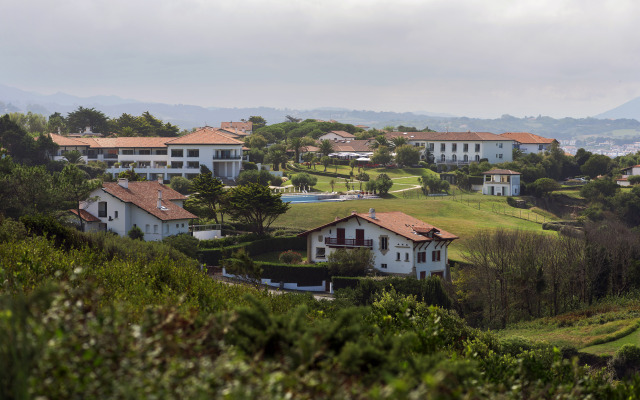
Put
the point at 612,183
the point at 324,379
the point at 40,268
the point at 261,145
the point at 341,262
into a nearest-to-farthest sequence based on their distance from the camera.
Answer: the point at 324,379
the point at 40,268
the point at 341,262
the point at 612,183
the point at 261,145

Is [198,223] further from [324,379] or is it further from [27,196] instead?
[324,379]

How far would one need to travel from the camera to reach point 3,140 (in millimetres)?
108750

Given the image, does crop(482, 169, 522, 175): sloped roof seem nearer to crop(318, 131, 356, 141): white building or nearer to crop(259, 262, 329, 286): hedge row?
crop(318, 131, 356, 141): white building

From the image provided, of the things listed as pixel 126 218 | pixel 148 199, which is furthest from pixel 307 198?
pixel 126 218

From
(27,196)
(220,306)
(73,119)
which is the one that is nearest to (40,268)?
(220,306)

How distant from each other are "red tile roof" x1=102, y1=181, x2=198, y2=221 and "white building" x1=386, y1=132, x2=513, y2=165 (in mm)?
83841

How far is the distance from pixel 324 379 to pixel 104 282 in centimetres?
1484

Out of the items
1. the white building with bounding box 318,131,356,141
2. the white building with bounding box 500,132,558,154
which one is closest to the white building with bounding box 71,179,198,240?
the white building with bounding box 318,131,356,141

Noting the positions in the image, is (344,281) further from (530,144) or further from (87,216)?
(530,144)

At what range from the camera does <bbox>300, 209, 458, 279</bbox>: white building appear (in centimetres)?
6562

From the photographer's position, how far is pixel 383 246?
219 feet

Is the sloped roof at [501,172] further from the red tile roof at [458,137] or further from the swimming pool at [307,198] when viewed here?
the swimming pool at [307,198]

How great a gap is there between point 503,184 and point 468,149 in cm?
3141

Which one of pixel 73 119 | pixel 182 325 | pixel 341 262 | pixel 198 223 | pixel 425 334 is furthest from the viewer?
pixel 73 119
